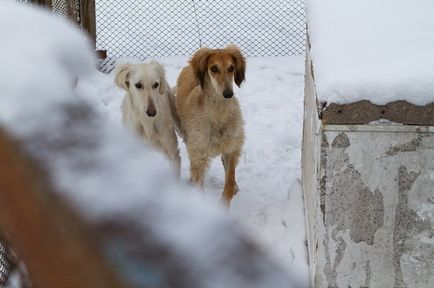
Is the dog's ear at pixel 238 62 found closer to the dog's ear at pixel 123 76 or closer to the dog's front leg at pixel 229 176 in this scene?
the dog's front leg at pixel 229 176

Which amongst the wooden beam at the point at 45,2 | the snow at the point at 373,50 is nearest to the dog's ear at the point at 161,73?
the wooden beam at the point at 45,2

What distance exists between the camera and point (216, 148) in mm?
5109

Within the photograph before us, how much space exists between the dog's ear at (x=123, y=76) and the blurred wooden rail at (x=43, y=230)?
4693 mm

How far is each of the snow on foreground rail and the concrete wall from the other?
8.02ft

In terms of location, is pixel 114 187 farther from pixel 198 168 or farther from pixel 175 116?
pixel 175 116

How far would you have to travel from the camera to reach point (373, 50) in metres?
3.24

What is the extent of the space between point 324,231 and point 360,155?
0.40m

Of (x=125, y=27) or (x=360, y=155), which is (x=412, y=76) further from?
(x=125, y=27)

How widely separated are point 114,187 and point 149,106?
4536mm

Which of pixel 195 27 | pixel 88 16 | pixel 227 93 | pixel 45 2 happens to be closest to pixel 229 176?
pixel 227 93

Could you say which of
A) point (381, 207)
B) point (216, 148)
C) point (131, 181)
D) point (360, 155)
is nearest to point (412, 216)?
point (381, 207)

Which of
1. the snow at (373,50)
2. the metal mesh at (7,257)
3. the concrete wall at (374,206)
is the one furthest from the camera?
the concrete wall at (374,206)

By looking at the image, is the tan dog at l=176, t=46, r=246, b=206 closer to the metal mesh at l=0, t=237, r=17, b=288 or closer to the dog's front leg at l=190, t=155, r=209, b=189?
the dog's front leg at l=190, t=155, r=209, b=189

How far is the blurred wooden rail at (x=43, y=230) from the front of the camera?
1.55ft
